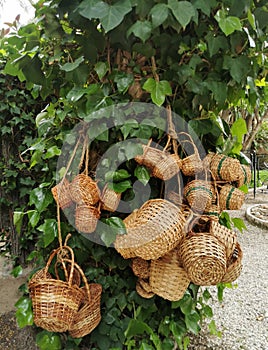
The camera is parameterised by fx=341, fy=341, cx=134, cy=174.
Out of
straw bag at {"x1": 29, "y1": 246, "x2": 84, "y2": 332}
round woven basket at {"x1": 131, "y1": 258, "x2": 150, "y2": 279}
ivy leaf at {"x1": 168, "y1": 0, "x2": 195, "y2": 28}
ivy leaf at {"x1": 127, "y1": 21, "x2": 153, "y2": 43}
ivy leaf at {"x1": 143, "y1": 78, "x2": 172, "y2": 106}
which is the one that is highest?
ivy leaf at {"x1": 168, "y1": 0, "x2": 195, "y2": 28}

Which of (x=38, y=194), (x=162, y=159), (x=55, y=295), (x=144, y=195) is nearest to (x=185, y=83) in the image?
(x=162, y=159)

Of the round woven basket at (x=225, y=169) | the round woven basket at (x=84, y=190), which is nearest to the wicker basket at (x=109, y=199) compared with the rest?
the round woven basket at (x=84, y=190)

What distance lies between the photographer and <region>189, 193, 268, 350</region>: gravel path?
185 cm

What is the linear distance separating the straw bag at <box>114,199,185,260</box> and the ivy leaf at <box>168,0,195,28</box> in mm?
449

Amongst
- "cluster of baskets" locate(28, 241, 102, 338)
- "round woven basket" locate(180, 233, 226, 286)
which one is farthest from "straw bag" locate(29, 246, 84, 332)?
"round woven basket" locate(180, 233, 226, 286)

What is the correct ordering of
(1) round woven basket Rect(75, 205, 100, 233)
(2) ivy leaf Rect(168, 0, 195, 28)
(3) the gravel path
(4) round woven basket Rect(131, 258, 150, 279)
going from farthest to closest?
(3) the gravel path → (4) round woven basket Rect(131, 258, 150, 279) → (1) round woven basket Rect(75, 205, 100, 233) → (2) ivy leaf Rect(168, 0, 195, 28)

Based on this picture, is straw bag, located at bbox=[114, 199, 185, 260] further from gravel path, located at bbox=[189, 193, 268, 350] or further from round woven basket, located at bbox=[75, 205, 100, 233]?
gravel path, located at bbox=[189, 193, 268, 350]

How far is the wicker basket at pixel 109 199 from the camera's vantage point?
3.19ft

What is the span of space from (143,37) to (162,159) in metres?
0.32

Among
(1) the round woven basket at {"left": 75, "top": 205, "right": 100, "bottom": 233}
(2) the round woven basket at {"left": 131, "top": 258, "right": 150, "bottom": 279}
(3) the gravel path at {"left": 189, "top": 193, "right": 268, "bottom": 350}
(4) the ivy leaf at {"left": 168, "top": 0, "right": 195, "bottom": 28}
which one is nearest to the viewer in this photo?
(4) the ivy leaf at {"left": 168, "top": 0, "right": 195, "bottom": 28}

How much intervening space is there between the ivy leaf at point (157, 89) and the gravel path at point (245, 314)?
1.39m

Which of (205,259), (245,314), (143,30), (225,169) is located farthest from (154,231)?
(245,314)

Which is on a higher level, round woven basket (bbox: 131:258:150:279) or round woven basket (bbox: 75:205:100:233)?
round woven basket (bbox: 75:205:100:233)

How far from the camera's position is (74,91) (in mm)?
1009
